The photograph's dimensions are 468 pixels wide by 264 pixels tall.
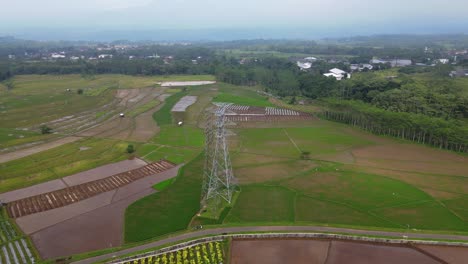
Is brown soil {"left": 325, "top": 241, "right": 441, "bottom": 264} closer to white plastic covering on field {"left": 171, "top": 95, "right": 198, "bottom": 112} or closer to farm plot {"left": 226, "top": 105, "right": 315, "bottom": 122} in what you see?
farm plot {"left": 226, "top": 105, "right": 315, "bottom": 122}

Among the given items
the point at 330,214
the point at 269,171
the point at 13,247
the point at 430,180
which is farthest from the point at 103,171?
the point at 430,180

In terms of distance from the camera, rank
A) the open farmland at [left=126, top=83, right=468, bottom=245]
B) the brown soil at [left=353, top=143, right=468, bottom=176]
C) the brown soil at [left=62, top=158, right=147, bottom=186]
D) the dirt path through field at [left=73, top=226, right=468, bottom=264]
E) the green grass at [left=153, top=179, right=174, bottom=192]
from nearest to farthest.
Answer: the dirt path through field at [left=73, top=226, right=468, bottom=264] < the open farmland at [left=126, top=83, right=468, bottom=245] < the green grass at [left=153, top=179, right=174, bottom=192] < the brown soil at [left=62, top=158, right=147, bottom=186] < the brown soil at [left=353, top=143, right=468, bottom=176]

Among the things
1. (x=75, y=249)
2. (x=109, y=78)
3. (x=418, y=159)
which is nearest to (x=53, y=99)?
(x=109, y=78)

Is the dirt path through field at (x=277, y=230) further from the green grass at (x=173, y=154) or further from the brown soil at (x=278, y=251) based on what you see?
the green grass at (x=173, y=154)

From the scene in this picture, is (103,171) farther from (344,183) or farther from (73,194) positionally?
(344,183)

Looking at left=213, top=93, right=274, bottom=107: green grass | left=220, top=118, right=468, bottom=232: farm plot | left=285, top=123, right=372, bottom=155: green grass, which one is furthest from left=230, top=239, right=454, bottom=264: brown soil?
left=213, top=93, right=274, bottom=107: green grass

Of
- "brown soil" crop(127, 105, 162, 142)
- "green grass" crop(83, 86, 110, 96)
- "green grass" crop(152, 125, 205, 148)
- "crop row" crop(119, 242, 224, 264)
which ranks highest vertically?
"green grass" crop(83, 86, 110, 96)

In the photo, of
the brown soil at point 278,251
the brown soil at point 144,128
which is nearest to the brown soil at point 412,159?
the brown soil at point 278,251
